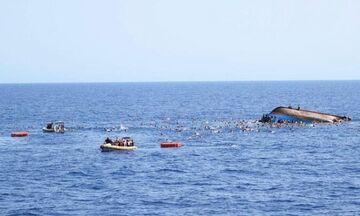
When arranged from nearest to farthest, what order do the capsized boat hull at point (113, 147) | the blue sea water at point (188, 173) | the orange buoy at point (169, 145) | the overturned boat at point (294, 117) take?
the blue sea water at point (188, 173) → the capsized boat hull at point (113, 147) → the orange buoy at point (169, 145) → the overturned boat at point (294, 117)

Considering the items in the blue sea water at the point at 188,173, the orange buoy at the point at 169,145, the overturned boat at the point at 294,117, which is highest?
the overturned boat at the point at 294,117

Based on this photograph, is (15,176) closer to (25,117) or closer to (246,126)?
(246,126)

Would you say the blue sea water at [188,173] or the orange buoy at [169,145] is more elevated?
the orange buoy at [169,145]

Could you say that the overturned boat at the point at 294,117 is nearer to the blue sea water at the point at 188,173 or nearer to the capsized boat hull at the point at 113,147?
the blue sea water at the point at 188,173

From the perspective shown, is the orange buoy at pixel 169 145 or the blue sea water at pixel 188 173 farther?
the orange buoy at pixel 169 145

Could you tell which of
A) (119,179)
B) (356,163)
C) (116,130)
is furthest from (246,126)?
(119,179)

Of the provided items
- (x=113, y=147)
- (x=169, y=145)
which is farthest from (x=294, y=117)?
(x=113, y=147)

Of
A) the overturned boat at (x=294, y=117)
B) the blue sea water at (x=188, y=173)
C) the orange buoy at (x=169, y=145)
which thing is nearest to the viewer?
the blue sea water at (x=188, y=173)

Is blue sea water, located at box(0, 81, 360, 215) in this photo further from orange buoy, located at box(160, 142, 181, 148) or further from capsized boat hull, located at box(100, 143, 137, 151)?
orange buoy, located at box(160, 142, 181, 148)

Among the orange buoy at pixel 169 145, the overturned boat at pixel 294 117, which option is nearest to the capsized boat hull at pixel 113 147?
the orange buoy at pixel 169 145

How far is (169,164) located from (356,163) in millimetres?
24900

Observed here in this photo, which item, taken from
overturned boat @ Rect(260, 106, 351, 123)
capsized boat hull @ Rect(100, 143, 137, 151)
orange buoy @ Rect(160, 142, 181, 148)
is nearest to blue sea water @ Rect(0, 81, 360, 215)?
capsized boat hull @ Rect(100, 143, 137, 151)

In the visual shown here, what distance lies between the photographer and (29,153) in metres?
101

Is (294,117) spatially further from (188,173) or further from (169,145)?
(188,173)
